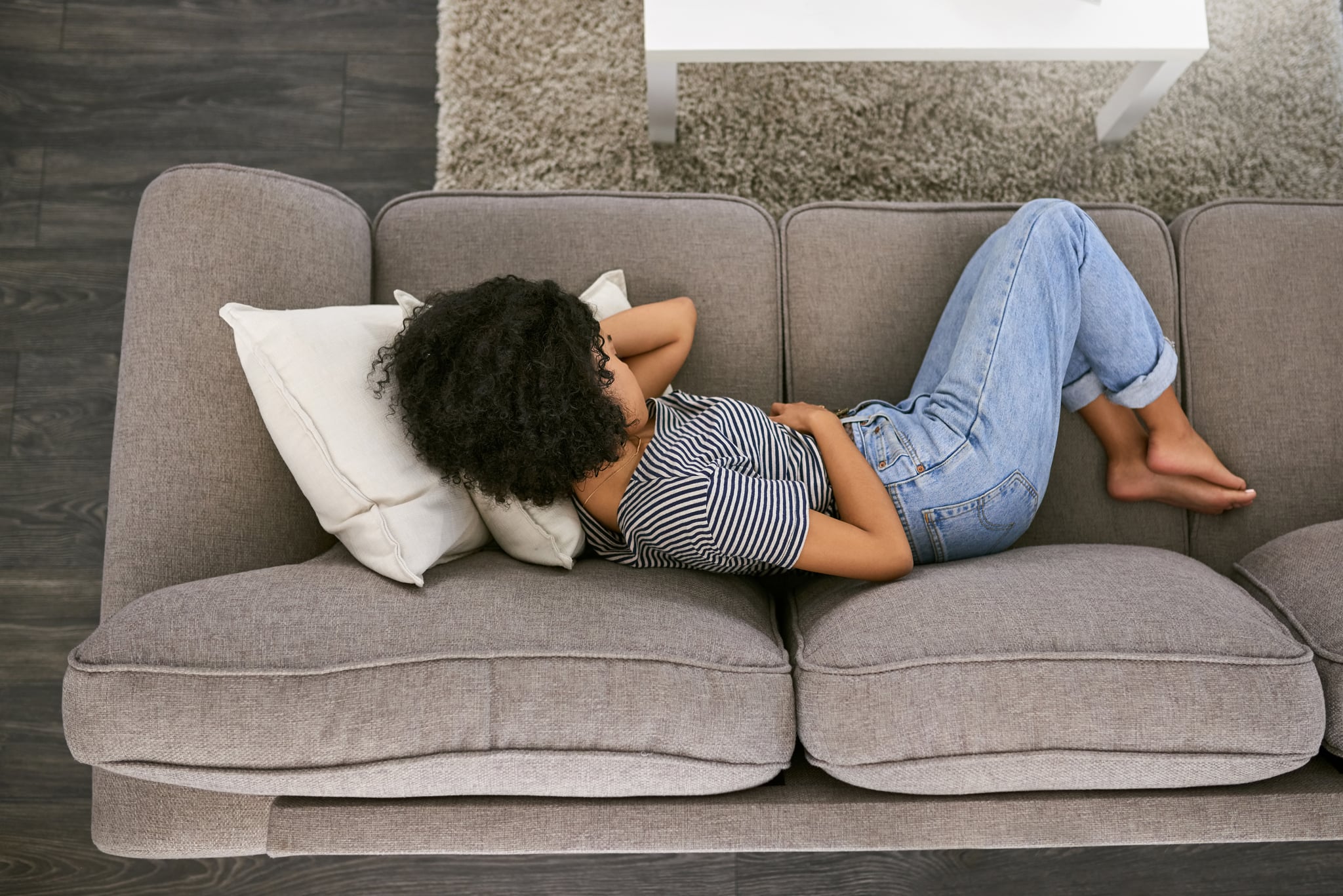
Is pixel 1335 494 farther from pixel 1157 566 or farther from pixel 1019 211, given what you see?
pixel 1019 211

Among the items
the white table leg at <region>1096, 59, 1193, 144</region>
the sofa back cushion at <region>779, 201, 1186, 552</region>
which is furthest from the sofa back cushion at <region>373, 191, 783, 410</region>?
the white table leg at <region>1096, 59, 1193, 144</region>

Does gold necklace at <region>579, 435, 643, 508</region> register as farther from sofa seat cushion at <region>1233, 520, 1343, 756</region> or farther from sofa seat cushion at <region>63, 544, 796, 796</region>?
sofa seat cushion at <region>1233, 520, 1343, 756</region>

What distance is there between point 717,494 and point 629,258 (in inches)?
18.6

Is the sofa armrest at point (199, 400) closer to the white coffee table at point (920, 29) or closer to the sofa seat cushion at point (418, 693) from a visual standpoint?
the sofa seat cushion at point (418, 693)

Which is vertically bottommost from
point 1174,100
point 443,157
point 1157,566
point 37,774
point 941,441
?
point 37,774

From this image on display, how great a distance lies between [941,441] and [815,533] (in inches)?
10.8

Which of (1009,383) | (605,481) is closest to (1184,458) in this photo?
(1009,383)

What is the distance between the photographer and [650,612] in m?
1.08

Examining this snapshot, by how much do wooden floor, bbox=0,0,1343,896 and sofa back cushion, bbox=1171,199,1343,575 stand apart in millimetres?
638

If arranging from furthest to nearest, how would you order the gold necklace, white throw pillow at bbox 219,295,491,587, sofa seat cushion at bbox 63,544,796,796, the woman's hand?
the woman's hand, the gold necklace, white throw pillow at bbox 219,295,491,587, sofa seat cushion at bbox 63,544,796,796

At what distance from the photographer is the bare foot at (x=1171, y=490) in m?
1.32

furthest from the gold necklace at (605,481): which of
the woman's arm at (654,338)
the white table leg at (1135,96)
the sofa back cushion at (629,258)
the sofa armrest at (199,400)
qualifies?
the white table leg at (1135,96)

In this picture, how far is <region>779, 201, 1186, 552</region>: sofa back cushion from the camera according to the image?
4.55ft

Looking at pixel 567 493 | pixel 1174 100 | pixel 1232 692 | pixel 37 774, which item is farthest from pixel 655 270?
pixel 37 774
